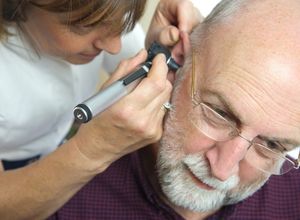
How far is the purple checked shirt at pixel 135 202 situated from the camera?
1269 mm

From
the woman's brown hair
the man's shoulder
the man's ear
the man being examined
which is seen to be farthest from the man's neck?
the woman's brown hair

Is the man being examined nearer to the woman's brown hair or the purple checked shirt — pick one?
the purple checked shirt

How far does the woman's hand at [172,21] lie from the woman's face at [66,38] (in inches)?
5.0

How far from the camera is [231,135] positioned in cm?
109

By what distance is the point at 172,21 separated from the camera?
1314 millimetres

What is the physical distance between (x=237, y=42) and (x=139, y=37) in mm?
590

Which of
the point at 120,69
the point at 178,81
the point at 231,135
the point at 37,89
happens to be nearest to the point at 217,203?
the point at 231,135

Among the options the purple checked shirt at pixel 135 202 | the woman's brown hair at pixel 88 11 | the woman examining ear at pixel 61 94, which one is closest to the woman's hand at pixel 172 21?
the woman examining ear at pixel 61 94

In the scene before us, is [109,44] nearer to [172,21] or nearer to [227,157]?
[172,21]

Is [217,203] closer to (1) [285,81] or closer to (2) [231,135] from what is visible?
(2) [231,135]

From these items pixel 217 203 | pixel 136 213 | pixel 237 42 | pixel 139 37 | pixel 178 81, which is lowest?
pixel 136 213

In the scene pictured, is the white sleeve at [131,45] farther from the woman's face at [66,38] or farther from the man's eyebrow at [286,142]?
the man's eyebrow at [286,142]

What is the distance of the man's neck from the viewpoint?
125 cm

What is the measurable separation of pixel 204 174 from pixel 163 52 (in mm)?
287
